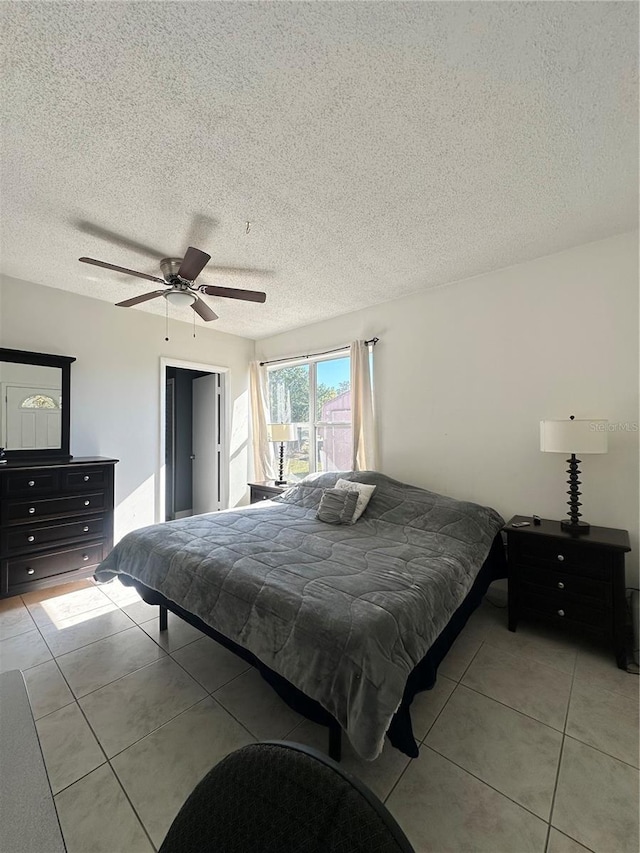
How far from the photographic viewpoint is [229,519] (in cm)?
287

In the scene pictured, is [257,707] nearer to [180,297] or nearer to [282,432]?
[180,297]

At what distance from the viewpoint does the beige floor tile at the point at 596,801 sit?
1.24 metres

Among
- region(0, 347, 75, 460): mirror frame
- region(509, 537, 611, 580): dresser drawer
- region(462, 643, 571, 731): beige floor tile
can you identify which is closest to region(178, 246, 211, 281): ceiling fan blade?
region(0, 347, 75, 460): mirror frame

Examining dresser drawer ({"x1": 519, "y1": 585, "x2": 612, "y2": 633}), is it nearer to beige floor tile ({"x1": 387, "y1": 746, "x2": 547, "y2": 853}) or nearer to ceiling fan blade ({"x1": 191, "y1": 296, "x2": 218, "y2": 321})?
beige floor tile ({"x1": 387, "y1": 746, "x2": 547, "y2": 853})

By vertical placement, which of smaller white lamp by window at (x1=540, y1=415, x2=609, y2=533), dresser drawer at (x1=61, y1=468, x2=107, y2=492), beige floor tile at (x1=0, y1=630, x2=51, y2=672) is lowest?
beige floor tile at (x1=0, y1=630, x2=51, y2=672)

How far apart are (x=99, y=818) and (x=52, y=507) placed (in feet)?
7.92

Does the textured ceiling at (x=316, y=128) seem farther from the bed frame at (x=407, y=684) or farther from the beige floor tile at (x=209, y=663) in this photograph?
the beige floor tile at (x=209, y=663)

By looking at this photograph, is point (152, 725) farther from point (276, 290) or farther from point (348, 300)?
point (348, 300)

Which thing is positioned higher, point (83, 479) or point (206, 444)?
point (206, 444)

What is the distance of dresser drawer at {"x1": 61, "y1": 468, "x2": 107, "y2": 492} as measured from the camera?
315cm

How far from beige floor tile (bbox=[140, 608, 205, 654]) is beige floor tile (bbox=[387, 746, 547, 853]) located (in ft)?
5.04

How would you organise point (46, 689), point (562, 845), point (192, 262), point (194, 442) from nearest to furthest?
point (562, 845) → point (46, 689) → point (192, 262) → point (194, 442)

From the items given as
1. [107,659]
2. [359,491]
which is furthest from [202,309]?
[107,659]

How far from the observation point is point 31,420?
328 centimetres
